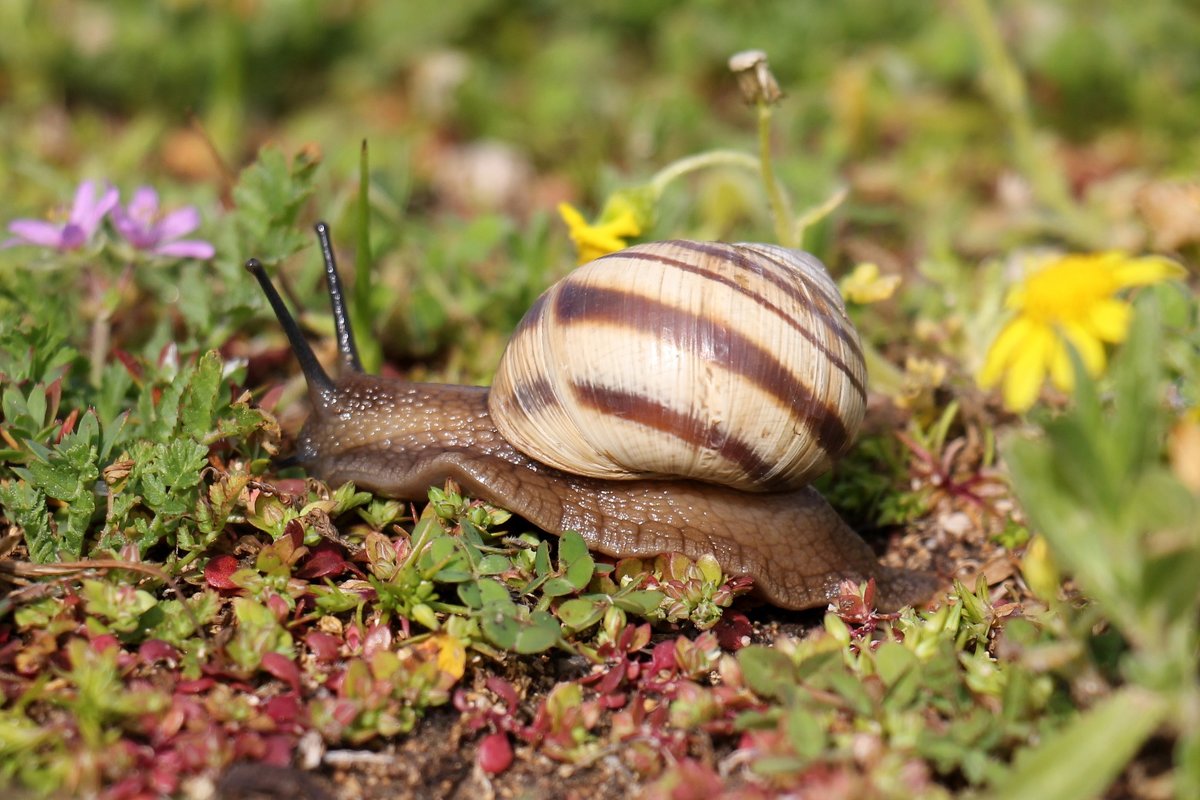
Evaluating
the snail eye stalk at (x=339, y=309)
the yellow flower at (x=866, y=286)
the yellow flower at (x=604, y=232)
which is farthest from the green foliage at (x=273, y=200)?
the yellow flower at (x=866, y=286)

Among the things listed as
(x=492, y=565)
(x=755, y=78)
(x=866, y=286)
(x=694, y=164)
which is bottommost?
(x=492, y=565)

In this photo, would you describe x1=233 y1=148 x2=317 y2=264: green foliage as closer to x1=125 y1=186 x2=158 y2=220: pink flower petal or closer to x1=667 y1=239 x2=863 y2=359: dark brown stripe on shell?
x1=125 y1=186 x2=158 y2=220: pink flower petal

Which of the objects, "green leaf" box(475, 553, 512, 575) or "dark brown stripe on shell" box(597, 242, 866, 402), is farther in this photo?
"dark brown stripe on shell" box(597, 242, 866, 402)

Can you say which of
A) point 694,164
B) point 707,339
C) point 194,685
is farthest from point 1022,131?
point 194,685

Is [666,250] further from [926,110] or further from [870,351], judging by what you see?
[926,110]

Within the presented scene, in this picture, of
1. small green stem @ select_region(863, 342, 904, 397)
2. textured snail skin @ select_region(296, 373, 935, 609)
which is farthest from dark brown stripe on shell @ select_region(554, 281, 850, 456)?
small green stem @ select_region(863, 342, 904, 397)

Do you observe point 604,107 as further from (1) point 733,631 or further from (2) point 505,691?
(2) point 505,691

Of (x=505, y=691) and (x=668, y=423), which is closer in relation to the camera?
(x=505, y=691)
